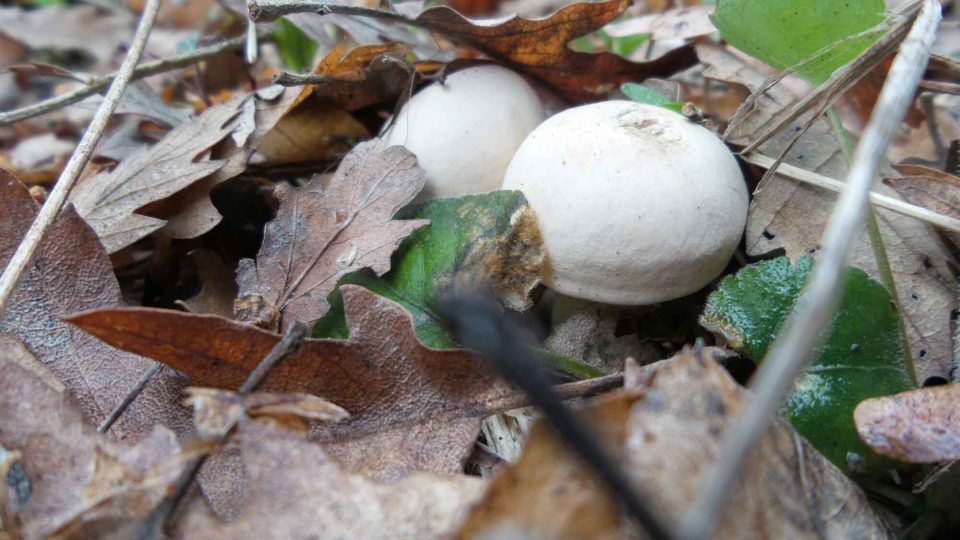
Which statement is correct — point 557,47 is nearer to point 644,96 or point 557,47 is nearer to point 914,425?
point 644,96

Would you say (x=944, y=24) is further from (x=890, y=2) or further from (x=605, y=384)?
(x=605, y=384)

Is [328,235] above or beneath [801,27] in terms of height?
beneath

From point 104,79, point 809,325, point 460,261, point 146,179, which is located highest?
point 809,325

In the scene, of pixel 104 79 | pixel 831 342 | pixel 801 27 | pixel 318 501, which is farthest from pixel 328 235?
pixel 801 27

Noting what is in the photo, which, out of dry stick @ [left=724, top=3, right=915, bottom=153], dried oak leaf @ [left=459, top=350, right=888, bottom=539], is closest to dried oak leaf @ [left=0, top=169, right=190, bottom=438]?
dried oak leaf @ [left=459, top=350, right=888, bottom=539]

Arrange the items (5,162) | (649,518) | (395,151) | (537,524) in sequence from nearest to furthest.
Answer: (649,518), (537,524), (395,151), (5,162)

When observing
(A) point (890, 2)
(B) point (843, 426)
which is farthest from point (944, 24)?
(B) point (843, 426)

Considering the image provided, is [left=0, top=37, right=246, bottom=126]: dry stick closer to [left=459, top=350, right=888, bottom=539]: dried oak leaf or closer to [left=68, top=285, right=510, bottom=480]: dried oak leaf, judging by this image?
[left=68, top=285, right=510, bottom=480]: dried oak leaf
